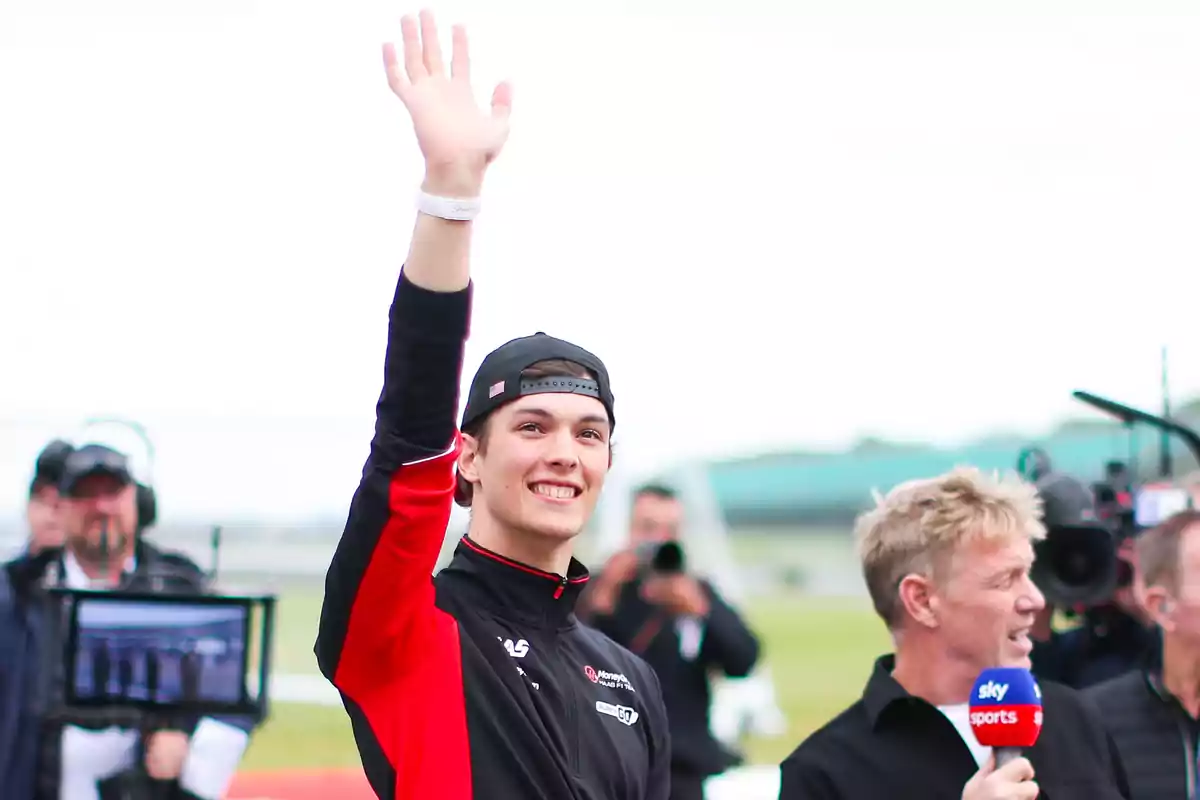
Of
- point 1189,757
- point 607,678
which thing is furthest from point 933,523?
point 1189,757

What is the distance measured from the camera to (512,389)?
105 inches

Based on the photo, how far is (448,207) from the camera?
226 cm

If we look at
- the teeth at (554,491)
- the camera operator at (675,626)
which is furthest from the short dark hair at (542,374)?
the camera operator at (675,626)

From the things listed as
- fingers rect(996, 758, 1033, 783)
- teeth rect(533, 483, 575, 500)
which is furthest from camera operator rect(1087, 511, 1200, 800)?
teeth rect(533, 483, 575, 500)

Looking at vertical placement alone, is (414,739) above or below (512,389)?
below

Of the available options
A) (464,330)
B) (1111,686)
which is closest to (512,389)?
(464,330)

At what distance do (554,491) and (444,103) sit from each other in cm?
69

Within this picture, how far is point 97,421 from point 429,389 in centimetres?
293

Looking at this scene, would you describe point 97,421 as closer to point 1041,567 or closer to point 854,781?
point 854,781

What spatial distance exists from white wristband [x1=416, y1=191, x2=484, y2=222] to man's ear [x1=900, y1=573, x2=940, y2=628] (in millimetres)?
1561

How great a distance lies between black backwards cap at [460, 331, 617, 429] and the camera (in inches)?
106

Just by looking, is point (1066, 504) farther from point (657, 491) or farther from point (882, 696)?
point (882, 696)

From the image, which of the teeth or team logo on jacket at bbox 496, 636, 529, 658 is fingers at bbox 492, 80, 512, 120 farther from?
team logo on jacket at bbox 496, 636, 529, 658

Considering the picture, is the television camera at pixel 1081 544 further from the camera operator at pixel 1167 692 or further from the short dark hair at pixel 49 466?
the short dark hair at pixel 49 466
